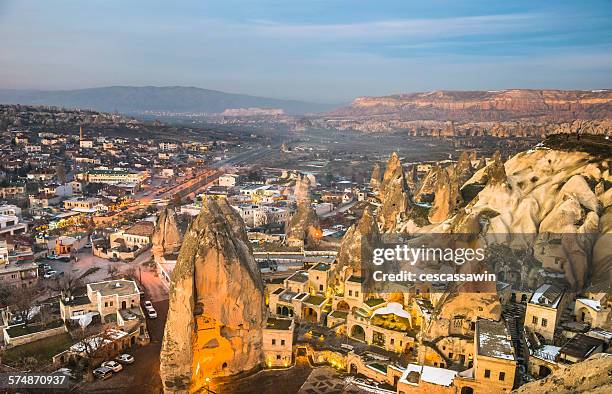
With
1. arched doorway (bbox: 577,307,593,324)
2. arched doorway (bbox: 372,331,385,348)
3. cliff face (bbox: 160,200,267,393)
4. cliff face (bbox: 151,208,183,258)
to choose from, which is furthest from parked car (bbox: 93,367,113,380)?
arched doorway (bbox: 577,307,593,324)

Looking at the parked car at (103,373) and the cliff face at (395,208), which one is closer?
the parked car at (103,373)

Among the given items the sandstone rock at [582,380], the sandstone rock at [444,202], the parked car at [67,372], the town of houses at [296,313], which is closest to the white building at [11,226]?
the town of houses at [296,313]

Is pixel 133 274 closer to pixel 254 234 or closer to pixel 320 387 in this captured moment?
pixel 254 234

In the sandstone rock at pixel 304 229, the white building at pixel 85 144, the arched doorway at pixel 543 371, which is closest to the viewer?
the arched doorway at pixel 543 371

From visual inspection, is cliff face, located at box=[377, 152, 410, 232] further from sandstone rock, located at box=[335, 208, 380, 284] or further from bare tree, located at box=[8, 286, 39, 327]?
bare tree, located at box=[8, 286, 39, 327]

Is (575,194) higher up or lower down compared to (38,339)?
higher up

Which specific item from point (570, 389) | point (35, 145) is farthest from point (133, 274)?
point (35, 145)

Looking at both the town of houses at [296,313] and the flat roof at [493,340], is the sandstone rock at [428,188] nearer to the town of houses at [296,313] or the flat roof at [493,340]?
the town of houses at [296,313]
